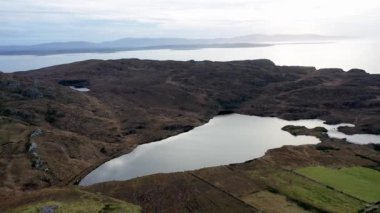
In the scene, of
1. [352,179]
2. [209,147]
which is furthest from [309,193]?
[209,147]

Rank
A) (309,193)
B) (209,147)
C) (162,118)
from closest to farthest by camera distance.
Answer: (309,193) → (209,147) → (162,118)

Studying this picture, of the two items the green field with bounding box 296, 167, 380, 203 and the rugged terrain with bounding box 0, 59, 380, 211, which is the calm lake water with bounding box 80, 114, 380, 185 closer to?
the rugged terrain with bounding box 0, 59, 380, 211

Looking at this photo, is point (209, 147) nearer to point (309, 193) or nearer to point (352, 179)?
point (352, 179)

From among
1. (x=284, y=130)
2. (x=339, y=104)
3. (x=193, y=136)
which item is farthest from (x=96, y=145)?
(x=339, y=104)

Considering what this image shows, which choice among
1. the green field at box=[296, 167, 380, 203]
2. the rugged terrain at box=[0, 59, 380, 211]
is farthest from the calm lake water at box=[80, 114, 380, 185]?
the green field at box=[296, 167, 380, 203]

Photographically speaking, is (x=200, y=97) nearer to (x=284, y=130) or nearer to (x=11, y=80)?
(x=284, y=130)

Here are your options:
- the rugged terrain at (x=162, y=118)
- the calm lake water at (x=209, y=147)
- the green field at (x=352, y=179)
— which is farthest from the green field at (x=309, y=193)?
the calm lake water at (x=209, y=147)
